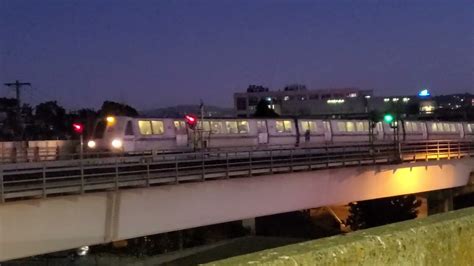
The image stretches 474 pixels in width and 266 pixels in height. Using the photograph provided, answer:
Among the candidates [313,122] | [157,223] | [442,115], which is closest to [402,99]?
[442,115]

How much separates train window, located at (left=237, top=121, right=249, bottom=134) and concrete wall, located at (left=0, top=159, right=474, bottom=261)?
13348 mm

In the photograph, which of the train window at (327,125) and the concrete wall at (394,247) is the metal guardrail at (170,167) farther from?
the concrete wall at (394,247)

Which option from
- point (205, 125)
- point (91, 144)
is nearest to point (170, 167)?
point (205, 125)

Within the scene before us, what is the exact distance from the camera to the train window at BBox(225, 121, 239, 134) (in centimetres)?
4844

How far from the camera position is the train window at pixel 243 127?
49384mm

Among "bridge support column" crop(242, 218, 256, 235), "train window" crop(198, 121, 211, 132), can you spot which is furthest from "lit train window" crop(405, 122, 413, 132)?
"bridge support column" crop(242, 218, 256, 235)

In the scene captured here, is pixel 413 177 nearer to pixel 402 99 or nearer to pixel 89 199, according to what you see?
pixel 89 199

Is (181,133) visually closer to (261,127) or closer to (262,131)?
(261,127)

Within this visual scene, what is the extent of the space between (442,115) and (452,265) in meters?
144

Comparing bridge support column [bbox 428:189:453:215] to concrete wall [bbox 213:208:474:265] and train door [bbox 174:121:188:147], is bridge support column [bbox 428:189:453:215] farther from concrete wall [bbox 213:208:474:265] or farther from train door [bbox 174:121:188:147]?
concrete wall [bbox 213:208:474:265]

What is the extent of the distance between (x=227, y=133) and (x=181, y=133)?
4256 millimetres

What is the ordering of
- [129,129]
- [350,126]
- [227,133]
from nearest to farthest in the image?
[129,129] < [227,133] < [350,126]

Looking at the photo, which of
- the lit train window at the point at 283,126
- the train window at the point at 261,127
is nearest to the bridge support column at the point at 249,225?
A: the train window at the point at 261,127

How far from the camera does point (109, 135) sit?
143 ft
